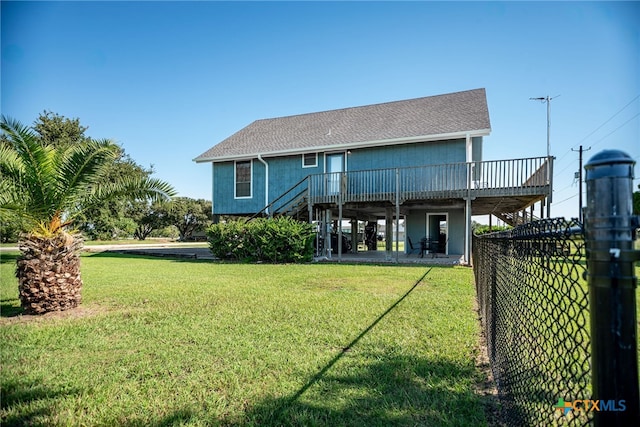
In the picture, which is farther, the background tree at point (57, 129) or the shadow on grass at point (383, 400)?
the background tree at point (57, 129)

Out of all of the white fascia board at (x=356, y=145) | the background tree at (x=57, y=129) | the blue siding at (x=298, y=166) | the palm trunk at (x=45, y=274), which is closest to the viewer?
the palm trunk at (x=45, y=274)

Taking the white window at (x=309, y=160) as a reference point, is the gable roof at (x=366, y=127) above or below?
above

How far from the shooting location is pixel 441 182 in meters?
13.9

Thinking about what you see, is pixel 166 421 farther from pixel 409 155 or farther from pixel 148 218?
pixel 148 218

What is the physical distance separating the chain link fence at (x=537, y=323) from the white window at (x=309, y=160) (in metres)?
13.6

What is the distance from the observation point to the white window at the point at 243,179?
59.5 feet

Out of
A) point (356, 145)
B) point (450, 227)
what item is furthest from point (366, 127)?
point (450, 227)

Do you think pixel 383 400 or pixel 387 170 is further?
pixel 387 170

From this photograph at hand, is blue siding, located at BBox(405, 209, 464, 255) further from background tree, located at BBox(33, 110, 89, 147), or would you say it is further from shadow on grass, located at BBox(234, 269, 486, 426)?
background tree, located at BBox(33, 110, 89, 147)

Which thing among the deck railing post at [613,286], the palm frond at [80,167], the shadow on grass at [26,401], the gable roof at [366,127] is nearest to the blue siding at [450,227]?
the gable roof at [366,127]

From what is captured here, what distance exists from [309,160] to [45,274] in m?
12.5

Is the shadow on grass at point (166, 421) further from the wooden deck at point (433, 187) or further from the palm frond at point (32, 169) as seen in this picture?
the wooden deck at point (433, 187)

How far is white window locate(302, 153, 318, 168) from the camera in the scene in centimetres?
1683

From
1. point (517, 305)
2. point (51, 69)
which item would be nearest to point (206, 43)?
point (51, 69)
